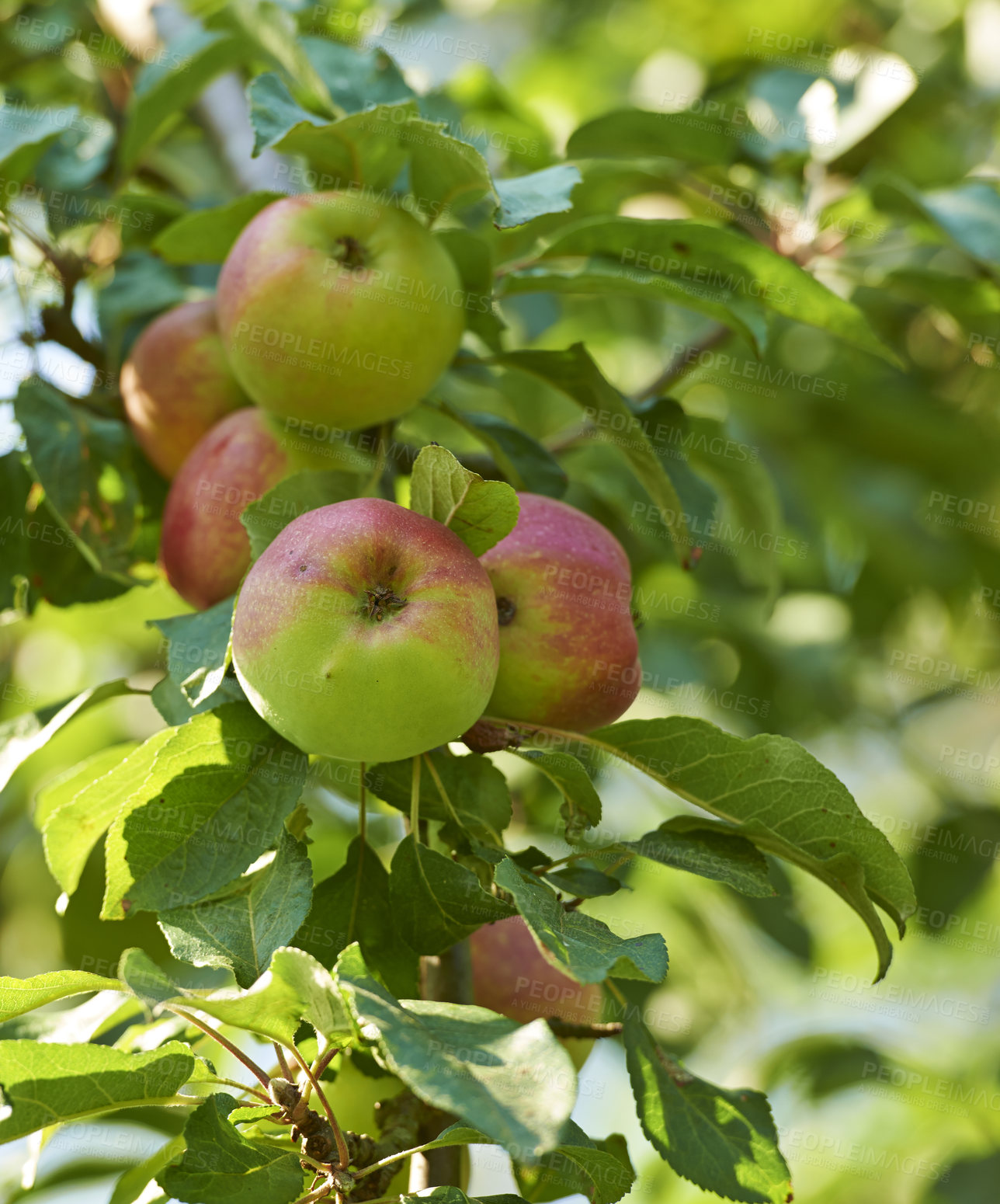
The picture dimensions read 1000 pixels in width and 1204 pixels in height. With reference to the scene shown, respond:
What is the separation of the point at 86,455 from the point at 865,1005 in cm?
248

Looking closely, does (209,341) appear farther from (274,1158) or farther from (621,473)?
(274,1158)

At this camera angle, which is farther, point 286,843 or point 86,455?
point 86,455

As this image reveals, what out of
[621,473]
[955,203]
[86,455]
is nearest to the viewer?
[86,455]

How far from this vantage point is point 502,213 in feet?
3.37

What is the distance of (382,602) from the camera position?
3.04 feet

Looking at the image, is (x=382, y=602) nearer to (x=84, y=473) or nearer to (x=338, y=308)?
(x=338, y=308)

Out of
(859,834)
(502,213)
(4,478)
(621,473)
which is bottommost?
(621,473)

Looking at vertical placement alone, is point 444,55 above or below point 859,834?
above

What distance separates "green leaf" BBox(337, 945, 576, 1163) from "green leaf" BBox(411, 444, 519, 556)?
0.39 metres

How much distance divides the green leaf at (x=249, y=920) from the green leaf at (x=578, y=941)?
0.61ft

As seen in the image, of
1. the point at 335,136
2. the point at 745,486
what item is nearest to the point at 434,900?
the point at 335,136

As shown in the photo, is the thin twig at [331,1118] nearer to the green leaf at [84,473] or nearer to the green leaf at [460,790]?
the green leaf at [460,790]

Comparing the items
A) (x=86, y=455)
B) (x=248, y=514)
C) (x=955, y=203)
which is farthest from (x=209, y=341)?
(x=955, y=203)

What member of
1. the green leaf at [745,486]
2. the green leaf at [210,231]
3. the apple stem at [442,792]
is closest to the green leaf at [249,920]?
the apple stem at [442,792]
